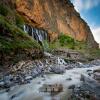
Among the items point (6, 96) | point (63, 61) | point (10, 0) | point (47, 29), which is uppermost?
point (10, 0)

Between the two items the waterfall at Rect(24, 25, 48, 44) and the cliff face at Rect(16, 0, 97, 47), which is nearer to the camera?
the waterfall at Rect(24, 25, 48, 44)

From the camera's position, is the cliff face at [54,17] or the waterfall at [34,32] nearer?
the waterfall at [34,32]

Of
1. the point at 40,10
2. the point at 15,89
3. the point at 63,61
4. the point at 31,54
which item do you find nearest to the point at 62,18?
the point at 40,10

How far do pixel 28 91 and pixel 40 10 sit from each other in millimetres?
41730

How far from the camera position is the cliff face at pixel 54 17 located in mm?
45875

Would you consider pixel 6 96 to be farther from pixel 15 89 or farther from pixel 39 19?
pixel 39 19

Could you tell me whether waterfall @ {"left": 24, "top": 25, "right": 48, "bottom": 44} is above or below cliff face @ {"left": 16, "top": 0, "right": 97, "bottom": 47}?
below

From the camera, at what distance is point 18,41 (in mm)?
20266

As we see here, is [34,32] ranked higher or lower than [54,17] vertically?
lower

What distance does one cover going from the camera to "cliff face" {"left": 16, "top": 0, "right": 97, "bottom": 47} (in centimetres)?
4588

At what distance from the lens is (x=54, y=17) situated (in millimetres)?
62438

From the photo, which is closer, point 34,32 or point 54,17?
point 34,32

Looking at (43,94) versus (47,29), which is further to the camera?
(47,29)

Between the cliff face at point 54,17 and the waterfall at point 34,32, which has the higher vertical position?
the cliff face at point 54,17
